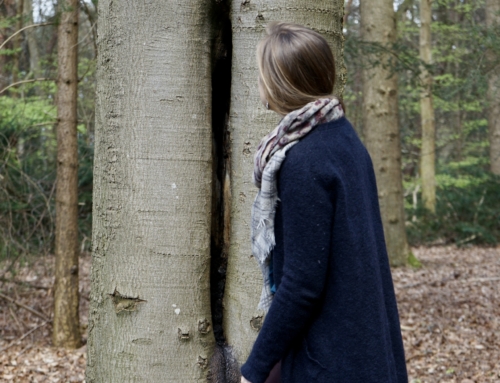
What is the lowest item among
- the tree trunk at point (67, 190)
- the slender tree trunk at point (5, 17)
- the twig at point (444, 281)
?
the twig at point (444, 281)

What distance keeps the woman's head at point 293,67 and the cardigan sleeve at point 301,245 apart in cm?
21

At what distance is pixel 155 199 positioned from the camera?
8.08ft

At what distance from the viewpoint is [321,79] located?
189 cm

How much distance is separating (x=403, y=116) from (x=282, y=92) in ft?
72.0

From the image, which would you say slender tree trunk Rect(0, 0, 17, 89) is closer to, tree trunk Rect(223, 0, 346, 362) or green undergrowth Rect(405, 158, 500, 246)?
tree trunk Rect(223, 0, 346, 362)

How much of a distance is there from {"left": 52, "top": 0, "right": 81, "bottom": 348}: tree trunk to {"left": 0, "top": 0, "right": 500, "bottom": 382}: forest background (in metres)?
0.25

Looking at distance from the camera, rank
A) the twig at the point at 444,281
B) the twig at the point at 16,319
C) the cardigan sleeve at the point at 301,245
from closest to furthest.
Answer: the cardigan sleeve at the point at 301,245
the twig at the point at 16,319
the twig at the point at 444,281

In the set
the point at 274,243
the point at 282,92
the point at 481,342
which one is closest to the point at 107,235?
the point at 274,243

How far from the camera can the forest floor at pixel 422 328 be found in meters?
5.26

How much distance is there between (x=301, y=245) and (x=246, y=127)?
34.5 inches

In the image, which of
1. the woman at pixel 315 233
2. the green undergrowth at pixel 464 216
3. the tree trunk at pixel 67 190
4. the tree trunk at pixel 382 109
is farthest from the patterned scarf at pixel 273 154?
the green undergrowth at pixel 464 216

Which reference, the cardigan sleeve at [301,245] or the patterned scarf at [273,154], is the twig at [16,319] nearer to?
the patterned scarf at [273,154]

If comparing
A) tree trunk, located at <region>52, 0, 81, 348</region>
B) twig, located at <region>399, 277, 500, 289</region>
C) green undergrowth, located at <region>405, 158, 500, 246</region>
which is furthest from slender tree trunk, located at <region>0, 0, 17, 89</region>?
green undergrowth, located at <region>405, 158, 500, 246</region>

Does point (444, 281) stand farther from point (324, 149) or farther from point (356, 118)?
point (356, 118)
